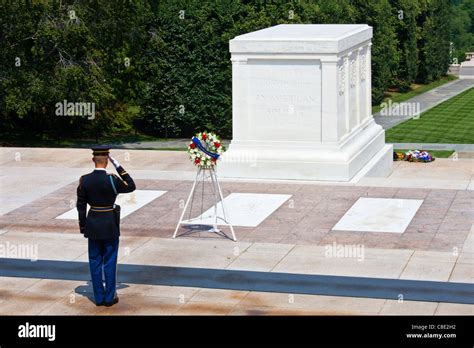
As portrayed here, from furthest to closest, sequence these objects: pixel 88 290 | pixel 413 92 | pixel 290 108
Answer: pixel 413 92, pixel 290 108, pixel 88 290

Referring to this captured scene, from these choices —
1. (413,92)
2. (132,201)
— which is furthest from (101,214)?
(413,92)

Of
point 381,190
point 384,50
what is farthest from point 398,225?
point 384,50

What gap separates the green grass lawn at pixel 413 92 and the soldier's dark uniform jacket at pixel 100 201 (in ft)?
155

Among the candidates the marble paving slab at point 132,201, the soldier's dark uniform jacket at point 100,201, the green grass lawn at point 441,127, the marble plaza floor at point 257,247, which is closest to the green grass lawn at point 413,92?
the green grass lawn at point 441,127

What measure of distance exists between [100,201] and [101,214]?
7.3 inches

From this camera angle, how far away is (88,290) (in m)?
14.9

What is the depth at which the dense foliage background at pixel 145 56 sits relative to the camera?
37906mm

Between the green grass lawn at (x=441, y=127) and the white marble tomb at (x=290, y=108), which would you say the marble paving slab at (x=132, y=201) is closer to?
the white marble tomb at (x=290, y=108)

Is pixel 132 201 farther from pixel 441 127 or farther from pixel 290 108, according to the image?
→ pixel 441 127

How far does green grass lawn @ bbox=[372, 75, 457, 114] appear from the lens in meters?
65.4

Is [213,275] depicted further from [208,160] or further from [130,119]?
[130,119]

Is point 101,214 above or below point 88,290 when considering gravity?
above

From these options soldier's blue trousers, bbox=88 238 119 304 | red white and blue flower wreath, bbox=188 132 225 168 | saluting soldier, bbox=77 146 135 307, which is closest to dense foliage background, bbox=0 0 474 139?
red white and blue flower wreath, bbox=188 132 225 168

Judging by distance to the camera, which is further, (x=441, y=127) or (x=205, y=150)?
(x=441, y=127)
